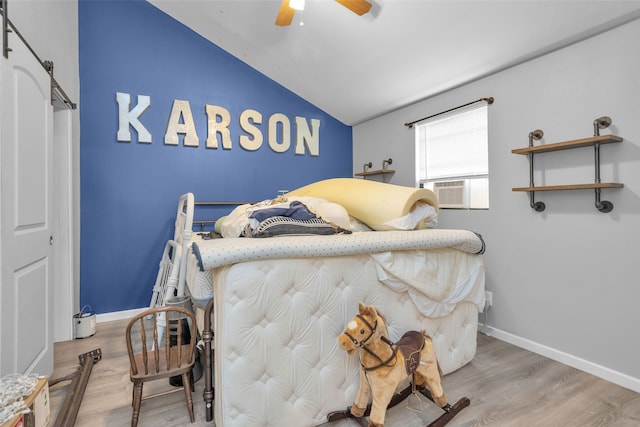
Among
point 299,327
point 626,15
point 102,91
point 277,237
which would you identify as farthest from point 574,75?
point 102,91

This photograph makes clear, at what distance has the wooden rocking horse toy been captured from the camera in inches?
50.3

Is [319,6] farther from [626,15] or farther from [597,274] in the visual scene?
[597,274]

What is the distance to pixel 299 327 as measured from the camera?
1.37 meters

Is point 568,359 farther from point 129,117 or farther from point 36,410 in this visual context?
point 129,117

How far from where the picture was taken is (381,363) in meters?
1.33

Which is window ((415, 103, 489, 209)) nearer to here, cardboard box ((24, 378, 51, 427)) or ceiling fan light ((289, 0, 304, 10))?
ceiling fan light ((289, 0, 304, 10))

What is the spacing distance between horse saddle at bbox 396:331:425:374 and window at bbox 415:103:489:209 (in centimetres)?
156

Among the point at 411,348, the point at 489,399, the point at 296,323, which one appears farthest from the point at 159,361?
the point at 489,399

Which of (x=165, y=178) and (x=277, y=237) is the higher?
(x=165, y=178)

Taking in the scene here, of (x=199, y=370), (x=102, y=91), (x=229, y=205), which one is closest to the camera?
(x=199, y=370)

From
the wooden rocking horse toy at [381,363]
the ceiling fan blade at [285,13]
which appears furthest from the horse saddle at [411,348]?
the ceiling fan blade at [285,13]

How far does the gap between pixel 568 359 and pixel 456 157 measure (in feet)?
5.60

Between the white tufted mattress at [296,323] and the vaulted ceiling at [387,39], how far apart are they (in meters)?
1.60

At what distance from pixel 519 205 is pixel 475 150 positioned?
60 cm
